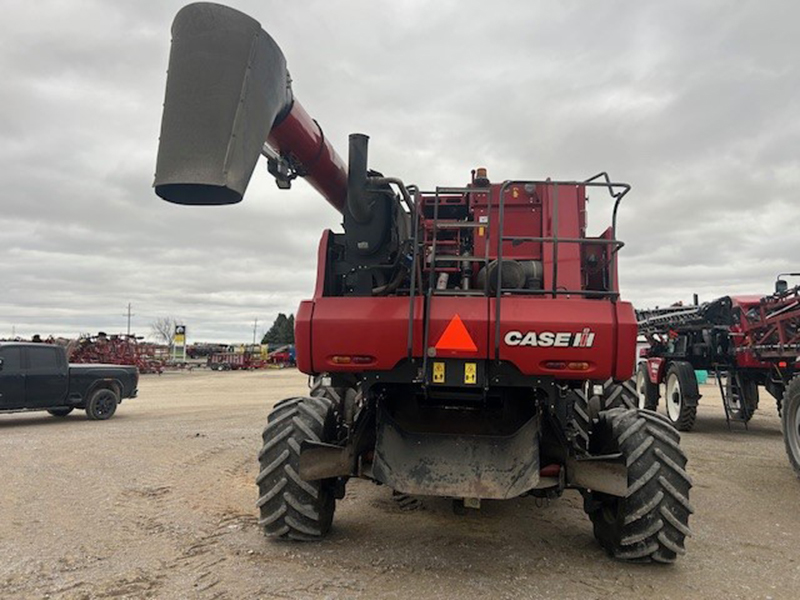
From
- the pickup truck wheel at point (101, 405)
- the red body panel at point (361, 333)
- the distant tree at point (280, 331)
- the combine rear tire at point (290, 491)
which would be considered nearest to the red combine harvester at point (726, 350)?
the red body panel at point (361, 333)

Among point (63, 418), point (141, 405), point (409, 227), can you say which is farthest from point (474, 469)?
point (141, 405)

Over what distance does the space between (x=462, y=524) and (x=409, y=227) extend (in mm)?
2636

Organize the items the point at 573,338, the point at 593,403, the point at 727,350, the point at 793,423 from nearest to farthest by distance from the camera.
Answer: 1. the point at 573,338
2. the point at 593,403
3. the point at 793,423
4. the point at 727,350

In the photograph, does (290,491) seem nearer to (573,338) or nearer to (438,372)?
(438,372)

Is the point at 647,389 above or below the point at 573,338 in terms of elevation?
below

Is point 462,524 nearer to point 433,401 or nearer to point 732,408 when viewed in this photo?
point 433,401

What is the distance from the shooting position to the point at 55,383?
43.0ft

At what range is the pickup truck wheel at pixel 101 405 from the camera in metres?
13.7

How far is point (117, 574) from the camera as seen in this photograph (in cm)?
422

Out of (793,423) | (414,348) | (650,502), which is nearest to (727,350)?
(793,423)

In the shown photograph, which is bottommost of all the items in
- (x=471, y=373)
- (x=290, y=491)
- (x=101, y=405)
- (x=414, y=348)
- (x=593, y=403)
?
(x=101, y=405)

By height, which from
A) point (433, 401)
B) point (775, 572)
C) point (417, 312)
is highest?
point (417, 312)

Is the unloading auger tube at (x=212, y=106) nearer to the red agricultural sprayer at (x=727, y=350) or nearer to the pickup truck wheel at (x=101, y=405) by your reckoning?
the red agricultural sprayer at (x=727, y=350)

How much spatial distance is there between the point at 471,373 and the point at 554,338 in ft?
1.99
